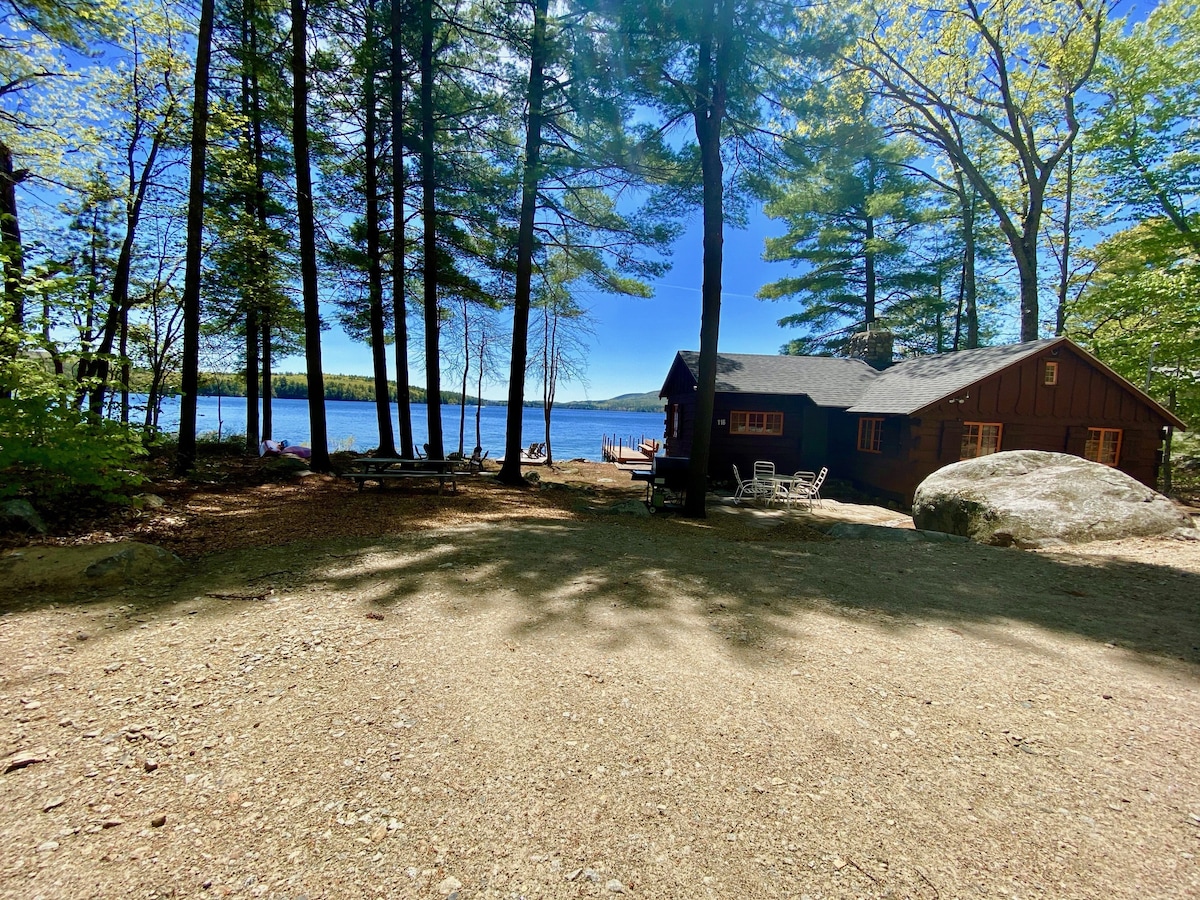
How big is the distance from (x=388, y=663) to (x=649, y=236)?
9997mm

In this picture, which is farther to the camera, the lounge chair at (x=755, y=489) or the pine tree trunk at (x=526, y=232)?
the lounge chair at (x=755, y=489)

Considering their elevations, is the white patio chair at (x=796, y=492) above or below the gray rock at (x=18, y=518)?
below

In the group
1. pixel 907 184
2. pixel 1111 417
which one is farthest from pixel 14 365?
pixel 907 184

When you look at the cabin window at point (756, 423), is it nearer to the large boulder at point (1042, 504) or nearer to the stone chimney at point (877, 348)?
the stone chimney at point (877, 348)

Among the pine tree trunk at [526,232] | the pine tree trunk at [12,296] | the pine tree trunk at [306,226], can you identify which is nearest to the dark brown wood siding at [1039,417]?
the pine tree trunk at [526,232]

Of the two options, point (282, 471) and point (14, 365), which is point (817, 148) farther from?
point (282, 471)

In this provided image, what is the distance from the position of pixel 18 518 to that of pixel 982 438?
58.3 ft

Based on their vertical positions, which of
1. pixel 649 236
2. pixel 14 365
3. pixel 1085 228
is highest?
pixel 1085 228

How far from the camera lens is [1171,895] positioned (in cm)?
153

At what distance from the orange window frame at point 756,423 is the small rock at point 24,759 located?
14.5 metres

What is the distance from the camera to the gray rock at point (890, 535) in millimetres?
7078

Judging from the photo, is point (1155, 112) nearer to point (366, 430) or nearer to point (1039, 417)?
point (1039, 417)

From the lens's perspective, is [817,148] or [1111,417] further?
[1111,417]

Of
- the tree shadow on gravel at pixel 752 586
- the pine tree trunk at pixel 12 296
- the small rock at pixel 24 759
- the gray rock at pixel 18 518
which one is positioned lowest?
the tree shadow on gravel at pixel 752 586
